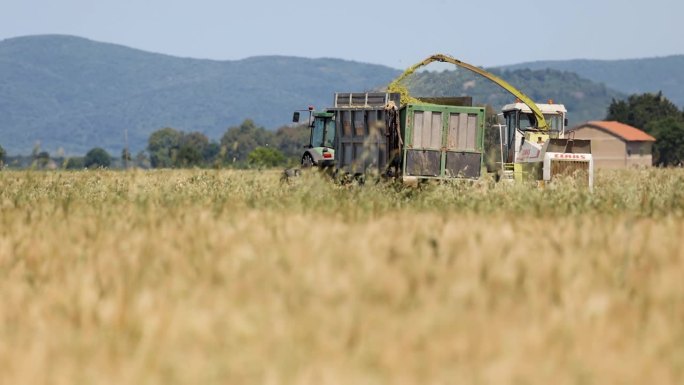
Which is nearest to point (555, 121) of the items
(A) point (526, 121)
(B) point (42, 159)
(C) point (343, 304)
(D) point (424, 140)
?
(A) point (526, 121)

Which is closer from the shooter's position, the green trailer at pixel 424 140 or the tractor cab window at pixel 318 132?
the green trailer at pixel 424 140

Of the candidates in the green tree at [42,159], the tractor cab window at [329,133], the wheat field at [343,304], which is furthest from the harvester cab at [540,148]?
the wheat field at [343,304]

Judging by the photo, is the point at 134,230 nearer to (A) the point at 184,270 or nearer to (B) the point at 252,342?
(A) the point at 184,270

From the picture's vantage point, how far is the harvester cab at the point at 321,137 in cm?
2492

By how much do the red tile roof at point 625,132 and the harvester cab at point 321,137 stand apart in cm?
10847

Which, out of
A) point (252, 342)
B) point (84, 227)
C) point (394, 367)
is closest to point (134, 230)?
point (84, 227)

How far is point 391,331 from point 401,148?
53.9 ft

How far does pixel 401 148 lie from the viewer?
2095cm

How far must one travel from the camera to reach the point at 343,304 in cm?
492

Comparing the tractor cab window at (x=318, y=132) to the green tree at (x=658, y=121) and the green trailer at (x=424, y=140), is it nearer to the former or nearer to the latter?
the green trailer at (x=424, y=140)

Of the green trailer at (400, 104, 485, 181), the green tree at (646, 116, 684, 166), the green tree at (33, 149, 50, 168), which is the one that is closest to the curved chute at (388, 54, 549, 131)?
the green trailer at (400, 104, 485, 181)

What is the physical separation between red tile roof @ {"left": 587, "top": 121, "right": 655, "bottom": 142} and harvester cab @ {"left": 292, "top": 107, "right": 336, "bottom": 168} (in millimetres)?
108468

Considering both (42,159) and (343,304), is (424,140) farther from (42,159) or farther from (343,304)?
(343,304)

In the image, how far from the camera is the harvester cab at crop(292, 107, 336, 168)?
24.9 meters
